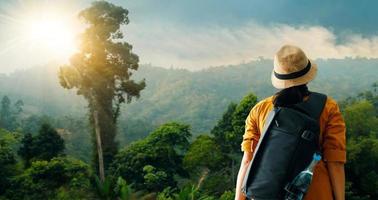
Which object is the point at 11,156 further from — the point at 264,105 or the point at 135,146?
the point at 264,105

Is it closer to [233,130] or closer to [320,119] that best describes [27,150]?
[233,130]

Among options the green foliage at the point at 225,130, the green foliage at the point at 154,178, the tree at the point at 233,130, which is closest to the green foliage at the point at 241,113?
the tree at the point at 233,130

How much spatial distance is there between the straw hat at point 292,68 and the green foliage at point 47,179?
71.1 ft

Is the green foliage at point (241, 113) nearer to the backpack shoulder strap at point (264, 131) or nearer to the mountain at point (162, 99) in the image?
the backpack shoulder strap at point (264, 131)

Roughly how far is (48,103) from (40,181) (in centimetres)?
12150

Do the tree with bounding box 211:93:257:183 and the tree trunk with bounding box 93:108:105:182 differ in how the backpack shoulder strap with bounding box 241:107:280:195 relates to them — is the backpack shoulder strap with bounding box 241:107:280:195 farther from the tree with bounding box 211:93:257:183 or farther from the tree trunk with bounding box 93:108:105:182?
the tree with bounding box 211:93:257:183

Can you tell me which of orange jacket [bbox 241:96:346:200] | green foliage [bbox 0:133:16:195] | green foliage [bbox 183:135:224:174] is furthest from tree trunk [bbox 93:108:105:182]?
orange jacket [bbox 241:96:346:200]

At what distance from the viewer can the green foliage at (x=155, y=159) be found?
28.7m

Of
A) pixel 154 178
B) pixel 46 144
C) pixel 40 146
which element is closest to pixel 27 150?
pixel 40 146

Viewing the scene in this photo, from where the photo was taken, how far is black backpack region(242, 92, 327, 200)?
6.11 feet

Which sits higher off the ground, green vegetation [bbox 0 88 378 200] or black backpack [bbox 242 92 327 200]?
black backpack [bbox 242 92 327 200]

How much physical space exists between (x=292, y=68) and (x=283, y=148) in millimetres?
302

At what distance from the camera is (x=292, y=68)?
77.4 inches

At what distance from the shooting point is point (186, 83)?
173 metres
